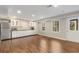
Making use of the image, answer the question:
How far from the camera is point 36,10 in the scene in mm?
2215

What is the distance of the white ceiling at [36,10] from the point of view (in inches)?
83.6

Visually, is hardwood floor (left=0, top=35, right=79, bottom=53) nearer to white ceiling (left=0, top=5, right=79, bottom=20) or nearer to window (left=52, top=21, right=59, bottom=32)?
window (left=52, top=21, right=59, bottom=32)

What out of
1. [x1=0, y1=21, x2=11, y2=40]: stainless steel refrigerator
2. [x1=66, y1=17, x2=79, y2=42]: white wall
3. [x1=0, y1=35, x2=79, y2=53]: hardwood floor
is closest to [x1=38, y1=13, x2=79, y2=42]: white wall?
[x1=66, y1=17, x2=79, y2=42]: white wall

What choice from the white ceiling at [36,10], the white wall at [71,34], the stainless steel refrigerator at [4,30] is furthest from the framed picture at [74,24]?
the stainless steel refrigerator at [4,30]

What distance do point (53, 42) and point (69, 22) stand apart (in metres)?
0.56

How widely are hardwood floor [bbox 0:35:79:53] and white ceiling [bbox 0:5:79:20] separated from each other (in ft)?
1.66

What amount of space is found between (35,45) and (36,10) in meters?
0.75

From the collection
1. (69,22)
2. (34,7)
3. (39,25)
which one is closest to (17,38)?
(39,25)

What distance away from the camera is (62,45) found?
219cm

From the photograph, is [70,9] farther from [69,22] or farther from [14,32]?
[14,32]

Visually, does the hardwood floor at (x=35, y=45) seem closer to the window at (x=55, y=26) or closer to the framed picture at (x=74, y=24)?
the window at (x=55, y=26)

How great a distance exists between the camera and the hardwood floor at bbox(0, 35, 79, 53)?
2135mm

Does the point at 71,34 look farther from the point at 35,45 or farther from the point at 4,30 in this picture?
the point at 4,30

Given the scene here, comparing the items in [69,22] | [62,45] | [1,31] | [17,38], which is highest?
[69,22]
